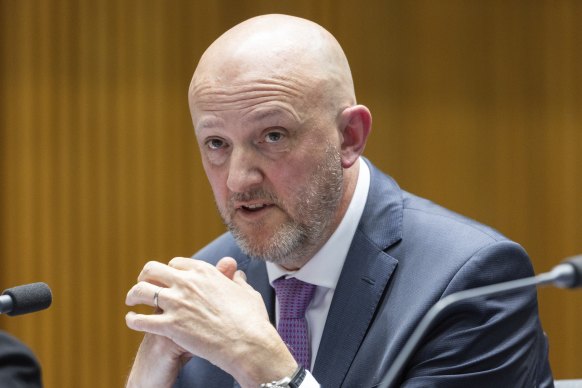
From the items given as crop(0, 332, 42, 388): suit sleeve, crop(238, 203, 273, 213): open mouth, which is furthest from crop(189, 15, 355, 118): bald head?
crop(0, 332, 42, 388): suit sleeve

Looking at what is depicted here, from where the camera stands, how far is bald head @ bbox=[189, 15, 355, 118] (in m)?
2.08

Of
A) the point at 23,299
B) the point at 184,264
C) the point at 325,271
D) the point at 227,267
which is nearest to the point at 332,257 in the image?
the point at 325,271

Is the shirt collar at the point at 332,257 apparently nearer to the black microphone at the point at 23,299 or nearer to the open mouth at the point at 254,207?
the open mouth at the point at 254,207

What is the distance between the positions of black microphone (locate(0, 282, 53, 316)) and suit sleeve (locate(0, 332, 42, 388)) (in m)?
0.06

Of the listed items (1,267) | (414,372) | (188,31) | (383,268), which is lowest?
(1,267)

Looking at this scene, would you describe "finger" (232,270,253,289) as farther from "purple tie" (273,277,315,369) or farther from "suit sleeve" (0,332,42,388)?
"suit sleeve" (0,332,42,388)

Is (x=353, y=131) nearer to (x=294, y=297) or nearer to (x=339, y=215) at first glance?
(x=339, y=215)

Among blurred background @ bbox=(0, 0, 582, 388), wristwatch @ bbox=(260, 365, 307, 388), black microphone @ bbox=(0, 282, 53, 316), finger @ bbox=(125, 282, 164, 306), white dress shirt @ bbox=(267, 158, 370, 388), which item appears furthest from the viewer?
blurred background @ bbox=(0, 0, 582, 388)

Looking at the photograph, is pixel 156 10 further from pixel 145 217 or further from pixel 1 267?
pixel 1 267

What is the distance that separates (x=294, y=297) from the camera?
2189 mm

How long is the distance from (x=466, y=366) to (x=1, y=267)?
8.65 ft

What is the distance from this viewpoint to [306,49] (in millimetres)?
2129

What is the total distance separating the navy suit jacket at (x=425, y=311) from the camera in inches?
74.9

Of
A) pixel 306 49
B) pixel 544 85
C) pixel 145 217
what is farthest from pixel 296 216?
pixel 544 85
